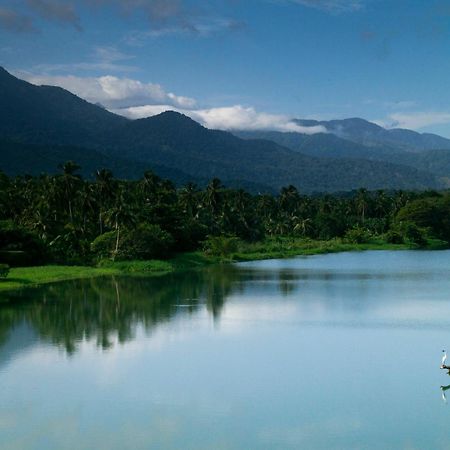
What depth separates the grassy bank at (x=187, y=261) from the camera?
200 ft

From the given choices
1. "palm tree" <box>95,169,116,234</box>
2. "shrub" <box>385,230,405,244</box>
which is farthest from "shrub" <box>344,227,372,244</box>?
"palm tree" <box>95,169,116,234</box>

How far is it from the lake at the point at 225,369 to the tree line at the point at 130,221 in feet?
65.6

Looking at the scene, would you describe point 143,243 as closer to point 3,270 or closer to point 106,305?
point 3,270

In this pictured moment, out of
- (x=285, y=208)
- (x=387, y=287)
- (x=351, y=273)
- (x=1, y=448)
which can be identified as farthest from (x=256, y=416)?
(x=285, y=208)

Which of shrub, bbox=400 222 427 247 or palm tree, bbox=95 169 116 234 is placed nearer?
palm tree, bbox=95 169 116 234

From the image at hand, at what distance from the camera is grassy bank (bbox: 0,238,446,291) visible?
200 feet

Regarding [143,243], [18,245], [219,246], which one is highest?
[18,245]

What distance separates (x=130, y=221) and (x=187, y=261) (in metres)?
10.2

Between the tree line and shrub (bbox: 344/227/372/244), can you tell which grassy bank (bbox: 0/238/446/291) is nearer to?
shrub (bbox: 344/227/372/244)

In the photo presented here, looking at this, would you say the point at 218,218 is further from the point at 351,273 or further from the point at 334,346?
the point at 334,346

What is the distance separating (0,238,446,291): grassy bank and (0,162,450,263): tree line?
7.83 feet

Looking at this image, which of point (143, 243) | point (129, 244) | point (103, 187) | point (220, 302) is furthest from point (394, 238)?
point (220, 302)

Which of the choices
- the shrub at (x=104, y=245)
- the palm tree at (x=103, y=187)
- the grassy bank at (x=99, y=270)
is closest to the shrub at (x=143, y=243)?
the shrub at (x=104, y=245)

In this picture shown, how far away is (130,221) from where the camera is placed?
75.8 metres
